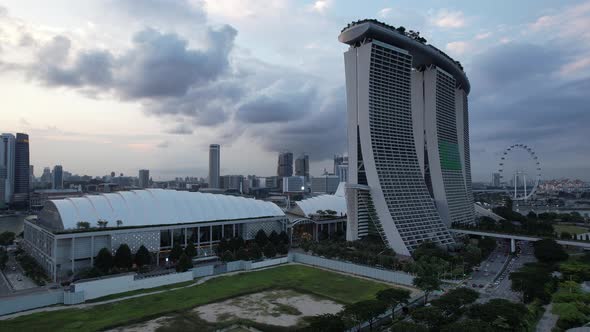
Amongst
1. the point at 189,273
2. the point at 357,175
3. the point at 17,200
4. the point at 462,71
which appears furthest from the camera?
the point at 17,200

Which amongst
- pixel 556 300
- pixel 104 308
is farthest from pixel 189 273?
pixel 556 300

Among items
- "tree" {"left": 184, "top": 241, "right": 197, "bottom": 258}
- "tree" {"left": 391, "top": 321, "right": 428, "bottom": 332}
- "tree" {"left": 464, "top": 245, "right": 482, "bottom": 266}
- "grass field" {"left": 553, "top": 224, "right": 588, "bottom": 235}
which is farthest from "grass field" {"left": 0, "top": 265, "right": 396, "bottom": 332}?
"grass field" {"left": 553, "top": 224, "right": 588, "bottom": 235}

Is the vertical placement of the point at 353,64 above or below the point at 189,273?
above

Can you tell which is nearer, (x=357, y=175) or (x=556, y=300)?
(x=556, y=300)

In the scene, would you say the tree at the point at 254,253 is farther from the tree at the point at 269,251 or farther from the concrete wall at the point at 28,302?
the concrete wall at the point at 28,302

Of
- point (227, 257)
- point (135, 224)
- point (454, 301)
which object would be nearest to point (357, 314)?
point (454, 301)

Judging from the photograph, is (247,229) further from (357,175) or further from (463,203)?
(463,203)

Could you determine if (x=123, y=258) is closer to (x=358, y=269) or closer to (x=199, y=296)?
(x=199, y=296)

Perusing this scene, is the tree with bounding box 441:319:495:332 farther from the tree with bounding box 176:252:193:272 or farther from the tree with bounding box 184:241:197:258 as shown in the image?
the tree with bounding box 184:241:197:258
